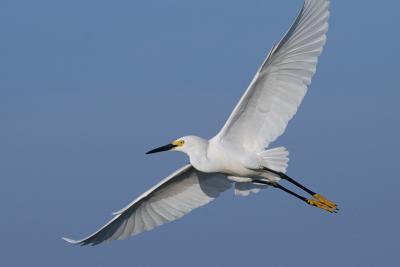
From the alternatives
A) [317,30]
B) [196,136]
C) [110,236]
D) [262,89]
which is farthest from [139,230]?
[317,30]

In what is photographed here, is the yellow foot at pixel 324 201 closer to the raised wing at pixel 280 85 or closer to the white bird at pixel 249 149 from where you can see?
the white bird at pixel 249 149

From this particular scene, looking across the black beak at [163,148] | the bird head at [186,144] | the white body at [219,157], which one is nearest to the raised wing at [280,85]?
the white body at [219,157]

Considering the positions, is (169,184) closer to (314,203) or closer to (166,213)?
(166,213)

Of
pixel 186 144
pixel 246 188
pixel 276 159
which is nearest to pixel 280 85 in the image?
pixel 276 159

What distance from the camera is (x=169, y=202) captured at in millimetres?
19547

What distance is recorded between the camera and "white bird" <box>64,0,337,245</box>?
669 inches

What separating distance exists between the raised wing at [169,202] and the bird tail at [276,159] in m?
1.49

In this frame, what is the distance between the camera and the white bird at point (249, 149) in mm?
16984

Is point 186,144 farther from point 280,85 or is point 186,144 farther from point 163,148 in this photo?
point 280,85

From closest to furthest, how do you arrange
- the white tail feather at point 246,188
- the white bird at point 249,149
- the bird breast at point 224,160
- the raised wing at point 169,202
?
1. the white bird at point 249,149
2. the bird breast at point 224,160
3. the white tail feather at point 246,188
4. the raised wing at point 169,202

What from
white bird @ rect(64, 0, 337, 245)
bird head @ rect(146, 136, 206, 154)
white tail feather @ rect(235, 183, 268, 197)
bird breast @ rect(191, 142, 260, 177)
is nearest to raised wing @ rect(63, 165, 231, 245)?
white bird @ rect(64, 0, 337, 245)

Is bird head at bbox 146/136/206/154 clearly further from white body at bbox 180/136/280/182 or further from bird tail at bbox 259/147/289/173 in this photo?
bird tail at bbox 259/147/289/173

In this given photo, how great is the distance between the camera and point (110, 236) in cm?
1927

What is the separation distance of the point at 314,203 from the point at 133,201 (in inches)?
137
